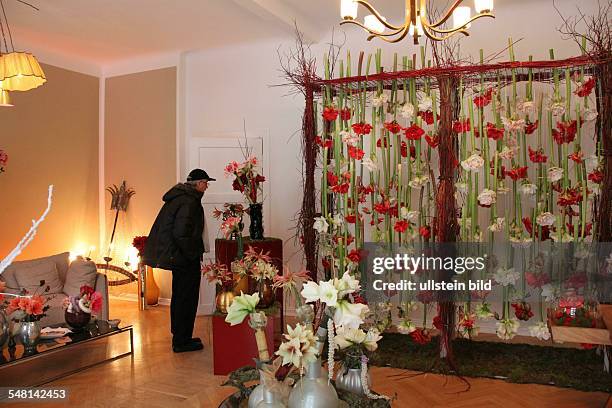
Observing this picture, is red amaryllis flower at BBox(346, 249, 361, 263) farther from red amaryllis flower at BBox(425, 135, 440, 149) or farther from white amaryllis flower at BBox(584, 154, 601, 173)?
white amaryllis flower at BBox(584, 154, 601, 173)

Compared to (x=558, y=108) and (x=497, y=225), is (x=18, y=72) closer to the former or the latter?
(x=497, y=225)

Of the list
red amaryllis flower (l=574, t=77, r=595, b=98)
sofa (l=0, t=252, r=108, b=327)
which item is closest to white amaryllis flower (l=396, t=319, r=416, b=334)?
red amaryllis flower (l=574, t=77, r=595, b=98)

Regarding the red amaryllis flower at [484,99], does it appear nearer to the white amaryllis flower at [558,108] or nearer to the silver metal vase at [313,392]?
the white amaryllis flower at [558,108]

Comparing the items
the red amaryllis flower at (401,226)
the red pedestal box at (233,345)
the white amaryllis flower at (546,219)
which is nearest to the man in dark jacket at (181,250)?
the red pedestal box at (233,345)

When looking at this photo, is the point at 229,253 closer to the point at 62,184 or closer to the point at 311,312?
the point at 62,184

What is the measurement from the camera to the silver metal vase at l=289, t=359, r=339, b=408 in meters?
1.64

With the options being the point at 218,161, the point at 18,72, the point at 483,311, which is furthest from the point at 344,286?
the point at 218,161

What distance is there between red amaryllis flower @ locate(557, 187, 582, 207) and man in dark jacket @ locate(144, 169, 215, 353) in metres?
2.75

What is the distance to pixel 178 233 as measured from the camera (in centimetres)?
442

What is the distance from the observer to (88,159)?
22.3ft

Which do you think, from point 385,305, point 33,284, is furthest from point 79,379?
point 385,305

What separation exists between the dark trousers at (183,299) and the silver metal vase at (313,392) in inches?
117

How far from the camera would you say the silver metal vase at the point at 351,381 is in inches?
72.1

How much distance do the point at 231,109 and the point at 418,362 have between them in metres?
3.43
